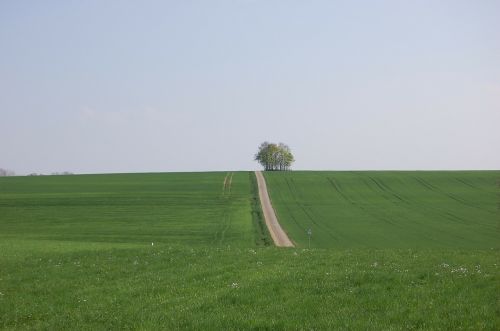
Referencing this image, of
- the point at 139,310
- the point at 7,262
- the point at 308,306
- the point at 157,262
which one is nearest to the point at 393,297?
the point at 308,306

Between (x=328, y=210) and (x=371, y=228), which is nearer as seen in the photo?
(x=371, y=228)

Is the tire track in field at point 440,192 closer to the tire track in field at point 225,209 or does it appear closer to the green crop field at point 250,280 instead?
the green crop field at point 250,280

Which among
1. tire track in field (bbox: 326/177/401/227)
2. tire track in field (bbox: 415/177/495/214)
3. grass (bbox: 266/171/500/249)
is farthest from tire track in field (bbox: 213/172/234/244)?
tire track in field (bbox: 415/177/495/214)

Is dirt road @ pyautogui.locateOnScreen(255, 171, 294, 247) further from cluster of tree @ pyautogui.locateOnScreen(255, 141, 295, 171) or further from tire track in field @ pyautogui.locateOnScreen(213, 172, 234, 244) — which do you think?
cluster of tree @ pyautogui.locateOnScreen(255, 141, 295, 171)

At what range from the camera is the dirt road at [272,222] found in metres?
41.5

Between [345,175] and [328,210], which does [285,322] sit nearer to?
[328,210]

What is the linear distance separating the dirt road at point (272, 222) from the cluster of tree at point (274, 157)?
262 ft

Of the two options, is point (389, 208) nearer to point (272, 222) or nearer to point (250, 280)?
point (272, 222)

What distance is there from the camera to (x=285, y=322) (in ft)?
31.6

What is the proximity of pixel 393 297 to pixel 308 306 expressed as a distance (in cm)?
191

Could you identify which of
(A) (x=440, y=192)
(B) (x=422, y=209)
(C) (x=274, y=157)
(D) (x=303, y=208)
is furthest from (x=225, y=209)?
(C) (x=274, y=157)

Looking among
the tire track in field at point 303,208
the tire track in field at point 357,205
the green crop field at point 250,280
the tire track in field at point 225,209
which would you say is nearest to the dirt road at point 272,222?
the green crop field at point 250,280

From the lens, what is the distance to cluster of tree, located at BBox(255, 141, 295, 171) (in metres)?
164

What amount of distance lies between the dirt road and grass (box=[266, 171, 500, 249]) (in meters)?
0.85
